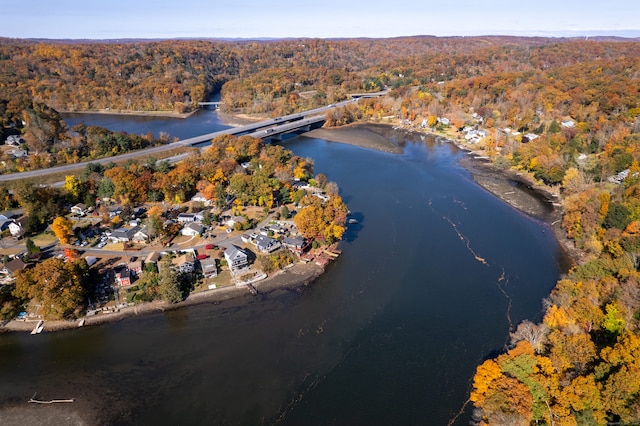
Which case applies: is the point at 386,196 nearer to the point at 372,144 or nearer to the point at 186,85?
the point at 372,144

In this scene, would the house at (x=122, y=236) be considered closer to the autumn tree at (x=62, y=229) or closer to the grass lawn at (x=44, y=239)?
the autumn tree at (x=62, y=229)

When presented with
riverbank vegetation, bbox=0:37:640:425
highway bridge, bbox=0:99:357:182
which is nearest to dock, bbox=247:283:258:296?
riverbank vegetation, bbox=0:37:640:425

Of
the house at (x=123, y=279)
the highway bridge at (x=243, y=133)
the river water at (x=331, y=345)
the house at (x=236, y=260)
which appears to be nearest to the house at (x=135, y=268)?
the house at (x=123, y=279)

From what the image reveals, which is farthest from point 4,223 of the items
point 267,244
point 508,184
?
point 508,184

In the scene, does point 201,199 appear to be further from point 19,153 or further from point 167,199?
point 19,153

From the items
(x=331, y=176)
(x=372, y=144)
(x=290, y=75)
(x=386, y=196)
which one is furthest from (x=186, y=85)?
(x=386, y=196)
